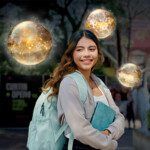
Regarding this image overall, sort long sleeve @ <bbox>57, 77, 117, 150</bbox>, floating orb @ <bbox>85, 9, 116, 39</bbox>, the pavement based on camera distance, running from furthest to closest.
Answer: the pavement
floating orb @ <bbox>85, 9, 116, 39</bbox>
long sleeve @ <bbox>57, 77, 117, 150</bbox>

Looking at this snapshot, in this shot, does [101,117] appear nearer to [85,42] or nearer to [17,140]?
[85,42]

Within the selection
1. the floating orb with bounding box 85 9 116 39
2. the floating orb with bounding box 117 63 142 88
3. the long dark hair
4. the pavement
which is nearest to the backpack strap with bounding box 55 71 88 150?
the long dark hair

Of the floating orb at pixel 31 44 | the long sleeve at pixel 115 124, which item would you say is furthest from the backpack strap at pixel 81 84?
the floating orb at pixel 31 44

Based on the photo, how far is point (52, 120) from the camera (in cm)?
269

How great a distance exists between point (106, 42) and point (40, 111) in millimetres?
14477

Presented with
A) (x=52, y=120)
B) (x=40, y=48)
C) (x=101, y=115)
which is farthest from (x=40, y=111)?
(x=40, y=48)

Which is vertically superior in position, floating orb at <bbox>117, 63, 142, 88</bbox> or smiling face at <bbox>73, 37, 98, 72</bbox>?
smiling face at <bbox>73, 37, 98, 72</bbox>

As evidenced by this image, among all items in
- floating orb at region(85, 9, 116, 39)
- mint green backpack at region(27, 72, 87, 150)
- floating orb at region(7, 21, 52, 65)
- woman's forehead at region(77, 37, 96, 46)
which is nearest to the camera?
mint green backpack at region(27, 72, 87, 150)

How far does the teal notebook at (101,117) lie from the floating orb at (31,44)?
1569 millimetres

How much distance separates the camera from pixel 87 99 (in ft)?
8.72

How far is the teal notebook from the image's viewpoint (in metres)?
2.69

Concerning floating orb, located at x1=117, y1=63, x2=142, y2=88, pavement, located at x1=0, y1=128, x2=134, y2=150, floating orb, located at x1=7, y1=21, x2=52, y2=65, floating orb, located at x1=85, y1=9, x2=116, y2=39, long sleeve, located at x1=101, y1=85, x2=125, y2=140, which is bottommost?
pavement, located at x1=0, y1=128, x2=134, y2=150

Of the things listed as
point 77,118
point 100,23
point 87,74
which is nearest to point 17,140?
point 100,23

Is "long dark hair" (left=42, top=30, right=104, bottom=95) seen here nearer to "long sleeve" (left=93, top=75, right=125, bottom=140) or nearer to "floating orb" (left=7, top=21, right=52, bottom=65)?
"long sleeve" (left=93, top=75, right=125, bottom=140)
